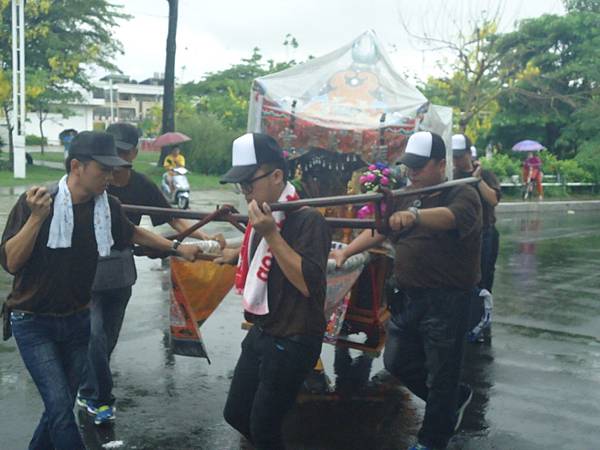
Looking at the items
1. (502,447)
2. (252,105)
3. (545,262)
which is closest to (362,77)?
(252,105)

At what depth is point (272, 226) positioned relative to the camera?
3521mm

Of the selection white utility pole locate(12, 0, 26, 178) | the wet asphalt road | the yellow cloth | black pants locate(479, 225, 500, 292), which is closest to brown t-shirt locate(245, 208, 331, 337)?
the wet asphalt road

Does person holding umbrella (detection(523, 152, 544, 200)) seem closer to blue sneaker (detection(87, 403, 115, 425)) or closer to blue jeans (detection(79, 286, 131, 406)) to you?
blue jeans (detection(79, 286, 131, 406))

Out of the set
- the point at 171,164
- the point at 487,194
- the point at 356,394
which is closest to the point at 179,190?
the point at 171,164

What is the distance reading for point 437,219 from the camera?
14.2ft

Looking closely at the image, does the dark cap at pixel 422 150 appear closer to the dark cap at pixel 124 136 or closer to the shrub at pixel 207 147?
the dark cap at pixel 124 136

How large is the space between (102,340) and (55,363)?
1274 millimetres

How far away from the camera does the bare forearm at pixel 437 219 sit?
4277 millimetres

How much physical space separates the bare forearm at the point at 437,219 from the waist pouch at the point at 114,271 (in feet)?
5.76

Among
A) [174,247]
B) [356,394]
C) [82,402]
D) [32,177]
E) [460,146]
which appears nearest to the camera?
[174,247]

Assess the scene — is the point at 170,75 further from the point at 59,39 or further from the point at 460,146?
the point at 460,146

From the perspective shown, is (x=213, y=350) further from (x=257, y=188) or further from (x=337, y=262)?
(x=257, y=188)

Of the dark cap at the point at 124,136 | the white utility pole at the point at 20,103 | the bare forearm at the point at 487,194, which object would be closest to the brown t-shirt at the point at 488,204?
the bare forearm at the point at 487,194

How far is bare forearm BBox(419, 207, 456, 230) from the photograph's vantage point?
14.0 feet
